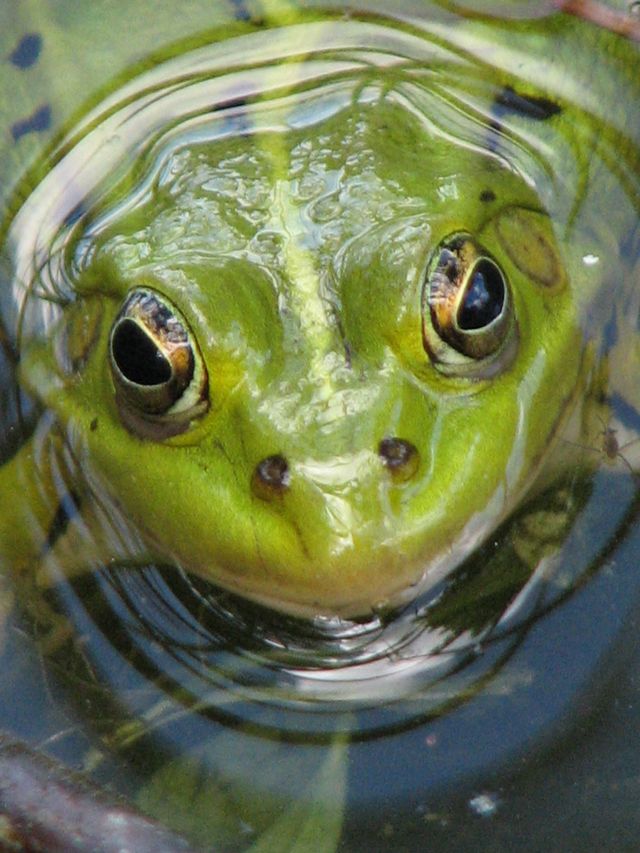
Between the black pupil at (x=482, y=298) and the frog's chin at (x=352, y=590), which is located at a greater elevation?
the black pupil at (x=482, y=298)

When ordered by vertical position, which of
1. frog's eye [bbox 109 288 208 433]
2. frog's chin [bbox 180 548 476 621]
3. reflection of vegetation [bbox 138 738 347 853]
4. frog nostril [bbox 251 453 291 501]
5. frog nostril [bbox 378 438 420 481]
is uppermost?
frog's eye [bbox 109 288 208 433]

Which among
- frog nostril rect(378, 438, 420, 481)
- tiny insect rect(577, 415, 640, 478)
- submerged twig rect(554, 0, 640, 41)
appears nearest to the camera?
frog nostril rect(378, 438, 420, 481)

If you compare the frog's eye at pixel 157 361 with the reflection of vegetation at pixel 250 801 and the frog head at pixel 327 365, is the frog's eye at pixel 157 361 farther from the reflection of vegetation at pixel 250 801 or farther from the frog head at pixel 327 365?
the reflection of vegetation at pixel 250 801


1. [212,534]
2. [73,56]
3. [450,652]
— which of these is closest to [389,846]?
[450,652]

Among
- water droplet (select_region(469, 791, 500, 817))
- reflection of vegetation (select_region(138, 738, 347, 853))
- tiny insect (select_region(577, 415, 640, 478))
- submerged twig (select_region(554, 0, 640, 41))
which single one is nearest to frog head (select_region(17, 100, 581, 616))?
tiny insect (select_region(577, 415, 640, 478))

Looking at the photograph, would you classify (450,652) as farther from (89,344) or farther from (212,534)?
(89,344)

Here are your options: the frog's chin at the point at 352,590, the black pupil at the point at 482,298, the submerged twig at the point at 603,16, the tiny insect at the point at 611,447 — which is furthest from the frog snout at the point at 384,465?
the submerged twig at the point at 603,16

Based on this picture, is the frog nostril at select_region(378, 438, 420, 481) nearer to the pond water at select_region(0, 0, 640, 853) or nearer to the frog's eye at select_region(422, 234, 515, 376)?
the pond water at select_region(0, 0, 640, 853)
